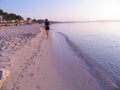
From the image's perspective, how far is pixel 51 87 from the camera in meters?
5.96

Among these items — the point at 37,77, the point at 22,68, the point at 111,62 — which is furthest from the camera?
the point at 111,62

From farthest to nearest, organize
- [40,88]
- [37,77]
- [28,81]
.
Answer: [37,77] → [28,81] → [40,88]

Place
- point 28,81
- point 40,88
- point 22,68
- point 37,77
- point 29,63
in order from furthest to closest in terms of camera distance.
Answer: point 29,63 → point 22,68 → point 37,77 → point 28,81 → point 40,88

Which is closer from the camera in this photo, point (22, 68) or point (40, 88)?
point (40, 88)

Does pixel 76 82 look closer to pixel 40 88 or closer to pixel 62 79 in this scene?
pixel 62 79

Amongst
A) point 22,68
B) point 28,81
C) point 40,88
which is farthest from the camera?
point 22,68

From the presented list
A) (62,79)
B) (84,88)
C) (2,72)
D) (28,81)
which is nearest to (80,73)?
(62,79)

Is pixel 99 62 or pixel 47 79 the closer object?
pixel 47 79

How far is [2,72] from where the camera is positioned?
6387mm

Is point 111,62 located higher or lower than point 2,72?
lower

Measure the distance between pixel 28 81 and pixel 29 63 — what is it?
2.30m

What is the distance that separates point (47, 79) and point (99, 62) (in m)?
4.70

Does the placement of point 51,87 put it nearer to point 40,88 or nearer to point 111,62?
point 40,88

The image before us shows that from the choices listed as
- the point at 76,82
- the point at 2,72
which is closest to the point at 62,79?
the point at 76,82
